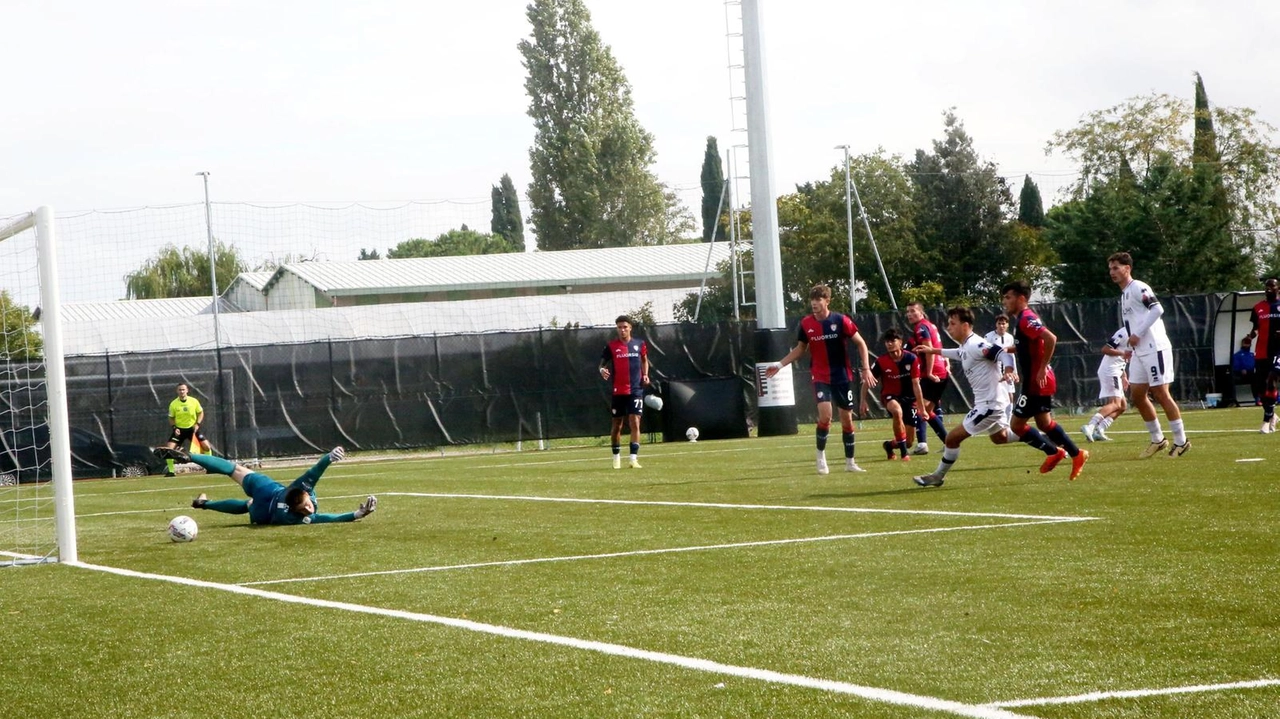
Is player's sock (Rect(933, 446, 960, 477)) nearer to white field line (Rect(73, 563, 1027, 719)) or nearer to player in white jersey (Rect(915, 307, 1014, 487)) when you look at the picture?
player in white jersey (Rect(915, 307, 1014, 487))

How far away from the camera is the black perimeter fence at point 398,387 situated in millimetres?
26641

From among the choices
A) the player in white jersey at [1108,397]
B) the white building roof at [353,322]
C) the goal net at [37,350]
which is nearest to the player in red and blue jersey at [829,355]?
the player in white jersey at [1108,397]

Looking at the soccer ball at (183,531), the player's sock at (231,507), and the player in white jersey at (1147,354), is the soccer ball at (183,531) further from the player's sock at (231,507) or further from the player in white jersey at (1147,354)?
the player in white jersey at (1147,354)

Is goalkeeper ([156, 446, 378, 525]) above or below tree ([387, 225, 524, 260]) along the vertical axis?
below

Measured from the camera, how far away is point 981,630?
5.59 meters

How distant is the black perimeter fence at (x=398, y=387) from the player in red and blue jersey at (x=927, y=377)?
880 centimetres

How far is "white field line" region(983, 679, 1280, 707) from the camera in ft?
14.2

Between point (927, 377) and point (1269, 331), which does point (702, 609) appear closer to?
point (927, 377)

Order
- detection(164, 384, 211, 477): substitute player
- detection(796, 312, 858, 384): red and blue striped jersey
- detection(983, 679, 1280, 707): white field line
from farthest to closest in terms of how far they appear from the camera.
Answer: detection(164, 384, 211, 477): substitute player
detection(796, 312, 858, 384): red and blue striped jersey
detection(983, 679, 1280, 707): white field line

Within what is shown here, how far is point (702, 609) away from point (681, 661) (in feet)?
3.88

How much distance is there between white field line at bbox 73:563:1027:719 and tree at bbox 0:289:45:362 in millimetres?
7618

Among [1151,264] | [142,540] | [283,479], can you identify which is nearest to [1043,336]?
[142,540]

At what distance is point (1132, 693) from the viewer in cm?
440

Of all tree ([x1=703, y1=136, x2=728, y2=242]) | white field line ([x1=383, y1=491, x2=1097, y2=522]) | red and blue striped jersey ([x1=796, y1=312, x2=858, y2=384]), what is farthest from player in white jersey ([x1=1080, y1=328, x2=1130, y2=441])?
tree ([x1=703, y1=136, x2=728, y2=242])
